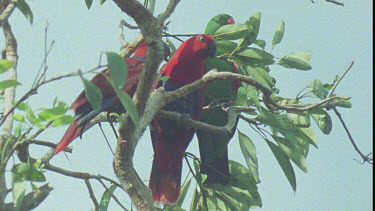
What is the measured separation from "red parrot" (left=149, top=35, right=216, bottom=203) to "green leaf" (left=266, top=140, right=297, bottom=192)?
446 mm

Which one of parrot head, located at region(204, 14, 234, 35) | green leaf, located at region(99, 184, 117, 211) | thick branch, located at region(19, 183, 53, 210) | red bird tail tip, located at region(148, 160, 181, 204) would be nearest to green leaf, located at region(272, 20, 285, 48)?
parrot head, located at region(204, 14, 234, 35)

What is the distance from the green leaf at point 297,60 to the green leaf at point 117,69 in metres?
1.20

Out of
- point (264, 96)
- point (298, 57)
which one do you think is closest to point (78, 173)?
point (264, 96)

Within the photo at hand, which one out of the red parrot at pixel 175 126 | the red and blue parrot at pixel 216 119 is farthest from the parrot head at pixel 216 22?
the red parrot at pixel 175 126

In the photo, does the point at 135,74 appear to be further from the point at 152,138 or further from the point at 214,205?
the point at 214,205

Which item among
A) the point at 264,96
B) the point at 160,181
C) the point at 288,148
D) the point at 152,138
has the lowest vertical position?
the point at 160,181

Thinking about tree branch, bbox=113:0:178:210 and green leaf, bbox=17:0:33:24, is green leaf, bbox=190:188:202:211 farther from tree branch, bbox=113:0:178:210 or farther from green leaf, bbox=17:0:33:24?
green leaf, bbox=17:0:33:24

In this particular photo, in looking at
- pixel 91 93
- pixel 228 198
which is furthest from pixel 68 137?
pixel 91 93

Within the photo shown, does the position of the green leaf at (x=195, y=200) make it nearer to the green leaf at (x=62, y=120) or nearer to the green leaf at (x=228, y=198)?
the green leaf at (x=228, y=198)

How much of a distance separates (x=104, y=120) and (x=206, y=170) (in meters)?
0.51

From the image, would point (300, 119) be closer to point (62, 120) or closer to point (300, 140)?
point (300, 140)

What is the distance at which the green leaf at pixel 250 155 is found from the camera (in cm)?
208

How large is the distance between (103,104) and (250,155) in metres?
0.64

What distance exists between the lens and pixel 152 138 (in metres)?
2.42
